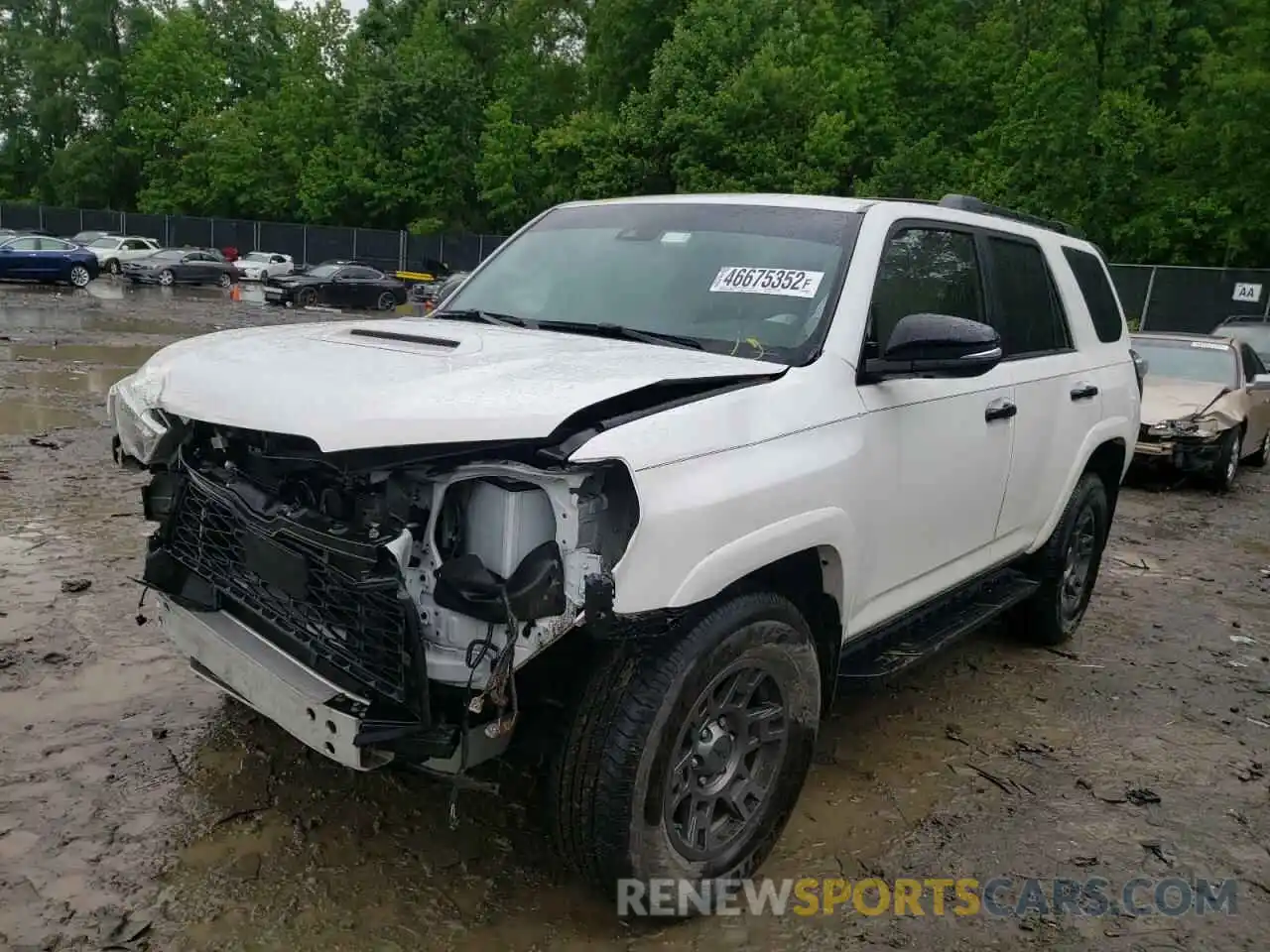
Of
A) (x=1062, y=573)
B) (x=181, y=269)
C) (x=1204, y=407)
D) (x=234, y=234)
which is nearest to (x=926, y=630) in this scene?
(x=1062, y=573)

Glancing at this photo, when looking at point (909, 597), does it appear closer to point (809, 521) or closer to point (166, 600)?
point (809, 521)

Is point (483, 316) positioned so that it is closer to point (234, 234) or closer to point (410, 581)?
point (410, 581)

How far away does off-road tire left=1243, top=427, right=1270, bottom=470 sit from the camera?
11766 millimetres

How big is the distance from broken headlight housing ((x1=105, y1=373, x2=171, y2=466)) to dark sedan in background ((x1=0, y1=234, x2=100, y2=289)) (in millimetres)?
30021

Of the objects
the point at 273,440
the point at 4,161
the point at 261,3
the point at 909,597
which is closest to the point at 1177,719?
the point at 909,597

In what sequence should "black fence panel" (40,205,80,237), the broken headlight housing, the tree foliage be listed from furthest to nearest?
"black fence panel" (40,205,80,237), the tree foliage, the broken headlight housing

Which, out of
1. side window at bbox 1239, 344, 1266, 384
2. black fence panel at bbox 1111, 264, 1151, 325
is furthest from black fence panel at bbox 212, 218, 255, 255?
side window at bbox 1239, 344, 1266, 384

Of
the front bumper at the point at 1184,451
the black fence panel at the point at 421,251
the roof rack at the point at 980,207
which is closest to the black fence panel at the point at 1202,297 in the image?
the front bumper at the point at 1184,451

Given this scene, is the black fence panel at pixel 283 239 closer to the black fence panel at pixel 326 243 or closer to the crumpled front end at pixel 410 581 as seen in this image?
the black fence panel at pixel 326 243

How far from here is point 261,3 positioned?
60.6m

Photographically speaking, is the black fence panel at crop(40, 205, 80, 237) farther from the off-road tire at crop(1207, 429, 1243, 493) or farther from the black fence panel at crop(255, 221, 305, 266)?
the off-road tire at crop(1207, 429, 1243, 493)

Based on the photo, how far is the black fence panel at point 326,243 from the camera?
47938 mm

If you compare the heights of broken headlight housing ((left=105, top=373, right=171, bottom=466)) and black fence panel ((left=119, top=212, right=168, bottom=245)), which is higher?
black fence panel ((left=119, top=212, right=168, bottom=245))

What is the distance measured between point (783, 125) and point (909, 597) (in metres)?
33.0
